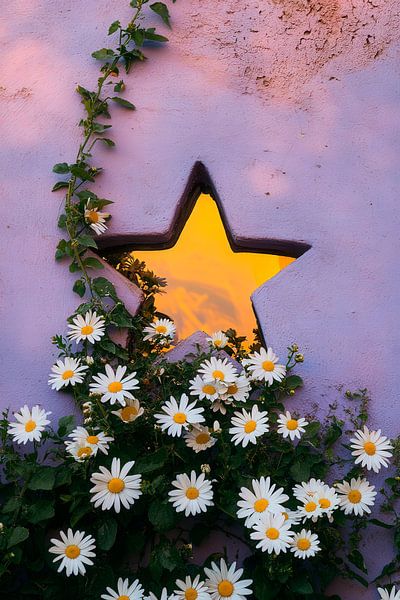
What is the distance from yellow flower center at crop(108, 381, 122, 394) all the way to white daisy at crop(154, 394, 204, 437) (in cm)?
10

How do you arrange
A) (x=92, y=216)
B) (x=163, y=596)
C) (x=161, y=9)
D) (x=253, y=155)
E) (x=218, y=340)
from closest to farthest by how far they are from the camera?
(x=163, y=596) → (x=218, y=340) → (x=92, y=216) → (x=253, y=155) → (x=161, y=9)

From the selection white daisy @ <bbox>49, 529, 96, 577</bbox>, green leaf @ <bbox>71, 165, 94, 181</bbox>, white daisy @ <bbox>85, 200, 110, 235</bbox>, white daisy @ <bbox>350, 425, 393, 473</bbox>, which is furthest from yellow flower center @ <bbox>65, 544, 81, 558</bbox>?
green leaf @ <bbox>71, 165, 94, 181</bbox>

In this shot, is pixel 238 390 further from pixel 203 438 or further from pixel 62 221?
pixel 62 221

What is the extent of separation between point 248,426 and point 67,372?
0.44 meters

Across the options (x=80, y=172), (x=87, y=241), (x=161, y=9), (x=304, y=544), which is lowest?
(x=304, y=544)

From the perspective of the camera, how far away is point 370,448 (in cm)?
177

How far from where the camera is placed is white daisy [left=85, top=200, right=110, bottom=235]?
77.0 inches

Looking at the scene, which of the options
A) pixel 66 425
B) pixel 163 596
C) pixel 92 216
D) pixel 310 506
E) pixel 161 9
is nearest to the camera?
pixel 163 596

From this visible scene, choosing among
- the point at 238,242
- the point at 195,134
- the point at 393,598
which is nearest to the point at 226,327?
the point at 238,242

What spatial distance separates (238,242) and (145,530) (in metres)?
0.80

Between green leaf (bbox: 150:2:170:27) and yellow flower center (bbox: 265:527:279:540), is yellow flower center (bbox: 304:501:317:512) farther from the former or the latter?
green leaf (bbox: 150:2:170:27)

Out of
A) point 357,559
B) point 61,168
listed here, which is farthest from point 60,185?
point 357,559

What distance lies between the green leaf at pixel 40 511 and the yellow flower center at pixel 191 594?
1.09ft

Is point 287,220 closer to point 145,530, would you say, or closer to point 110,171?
point 110,171
